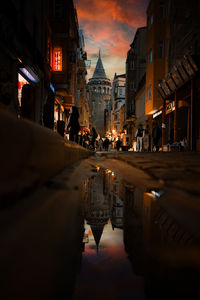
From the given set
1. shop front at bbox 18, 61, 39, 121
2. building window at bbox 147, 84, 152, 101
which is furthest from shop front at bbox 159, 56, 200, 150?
shop front at bbox 18, 61, 39, 121

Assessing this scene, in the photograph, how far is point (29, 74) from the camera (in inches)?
377

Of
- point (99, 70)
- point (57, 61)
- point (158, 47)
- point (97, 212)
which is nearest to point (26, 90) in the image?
point (97, 212)

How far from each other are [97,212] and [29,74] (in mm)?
9039

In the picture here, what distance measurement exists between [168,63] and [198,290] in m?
20.9

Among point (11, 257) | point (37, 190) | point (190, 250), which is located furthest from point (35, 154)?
point (190, 250)

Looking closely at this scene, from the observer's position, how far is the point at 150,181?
8.61 feet

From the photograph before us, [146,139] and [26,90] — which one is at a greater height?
[26,90]

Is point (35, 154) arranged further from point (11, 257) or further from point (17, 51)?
point (17, 51)

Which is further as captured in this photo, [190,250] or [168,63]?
[168,63]

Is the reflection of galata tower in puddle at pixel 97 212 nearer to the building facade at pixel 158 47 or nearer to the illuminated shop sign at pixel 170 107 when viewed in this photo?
the illuminated shop sign at pixel 170 107

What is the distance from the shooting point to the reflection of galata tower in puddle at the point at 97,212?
1.40 meters

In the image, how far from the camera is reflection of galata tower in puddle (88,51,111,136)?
111375 millimetres

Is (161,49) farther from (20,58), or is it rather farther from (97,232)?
(97,232)

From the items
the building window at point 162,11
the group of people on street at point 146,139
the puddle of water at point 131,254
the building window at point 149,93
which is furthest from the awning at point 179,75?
the puddle of water at point 131,254
